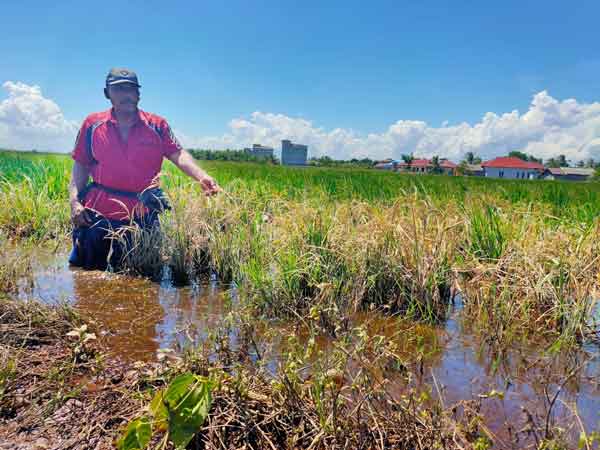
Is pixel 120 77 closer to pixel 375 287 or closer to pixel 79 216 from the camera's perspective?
pixel 79 216

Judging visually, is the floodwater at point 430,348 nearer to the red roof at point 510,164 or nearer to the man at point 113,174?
the man at point 113,174

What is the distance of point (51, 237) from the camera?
4719mm

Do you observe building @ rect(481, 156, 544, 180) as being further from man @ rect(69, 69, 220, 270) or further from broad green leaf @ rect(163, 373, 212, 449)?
broad green leaf @ rect(163, 373, 212, 449)

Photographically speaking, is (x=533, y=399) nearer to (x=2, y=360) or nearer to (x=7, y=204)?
(x=2, y=360)

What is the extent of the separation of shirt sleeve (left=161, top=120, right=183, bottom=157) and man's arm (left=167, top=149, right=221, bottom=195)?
→ 40 mm

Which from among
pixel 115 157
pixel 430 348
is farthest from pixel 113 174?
pixel 430 348

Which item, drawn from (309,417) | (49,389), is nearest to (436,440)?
(309,417)

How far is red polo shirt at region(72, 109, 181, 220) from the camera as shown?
143 inches

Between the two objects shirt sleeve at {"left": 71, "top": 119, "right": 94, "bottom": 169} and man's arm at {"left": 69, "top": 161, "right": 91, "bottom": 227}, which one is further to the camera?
shirt sleeve at {"left": 71, "top": 119, "right": 94, "bottom": 169}

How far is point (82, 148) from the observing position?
3.67 m

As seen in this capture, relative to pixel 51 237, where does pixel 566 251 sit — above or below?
above

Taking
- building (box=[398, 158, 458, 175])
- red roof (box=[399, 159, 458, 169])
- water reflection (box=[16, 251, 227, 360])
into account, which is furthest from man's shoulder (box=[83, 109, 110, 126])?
red roof (box=[399, 159, 458, 169])

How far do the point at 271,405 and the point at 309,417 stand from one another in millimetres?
149

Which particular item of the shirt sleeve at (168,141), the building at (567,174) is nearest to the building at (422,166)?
the building at (567,174)
